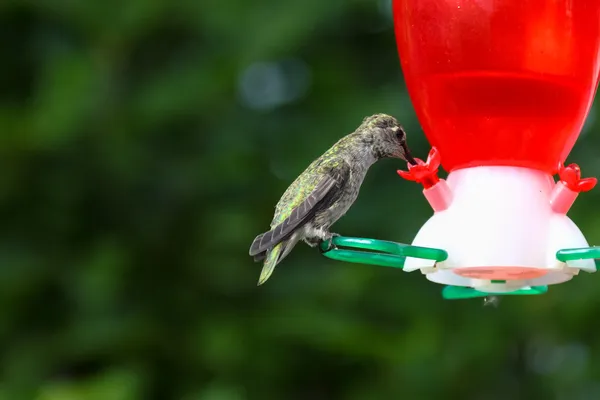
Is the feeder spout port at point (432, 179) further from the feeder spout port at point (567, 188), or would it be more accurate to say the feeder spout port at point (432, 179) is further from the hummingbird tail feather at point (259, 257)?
the hummingbird tail feather at point (259, 257)

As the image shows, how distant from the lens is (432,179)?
9.84 ft

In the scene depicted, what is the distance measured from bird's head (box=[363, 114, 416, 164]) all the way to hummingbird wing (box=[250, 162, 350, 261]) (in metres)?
0.14

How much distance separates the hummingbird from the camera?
3.31 m

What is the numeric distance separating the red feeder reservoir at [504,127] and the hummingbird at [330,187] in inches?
14.8

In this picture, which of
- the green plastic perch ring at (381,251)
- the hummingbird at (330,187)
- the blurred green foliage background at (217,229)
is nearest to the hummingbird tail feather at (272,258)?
the hummingbird at (330,187)

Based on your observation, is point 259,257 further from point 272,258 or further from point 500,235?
point 500,235

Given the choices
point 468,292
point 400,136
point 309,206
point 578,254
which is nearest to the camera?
point 578,254

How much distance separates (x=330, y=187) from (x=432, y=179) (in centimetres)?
52

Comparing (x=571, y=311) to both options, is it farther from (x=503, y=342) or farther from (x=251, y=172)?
(x=251, y=172)

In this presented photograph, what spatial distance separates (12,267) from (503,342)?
2.68 m

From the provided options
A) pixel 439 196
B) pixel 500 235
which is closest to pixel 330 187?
pixel 439 196

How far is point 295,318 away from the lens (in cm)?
551

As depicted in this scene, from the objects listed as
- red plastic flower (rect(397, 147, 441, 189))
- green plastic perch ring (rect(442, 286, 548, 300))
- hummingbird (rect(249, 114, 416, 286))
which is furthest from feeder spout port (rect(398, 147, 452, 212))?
hummingbird (rect(249, 114, 416, 286))

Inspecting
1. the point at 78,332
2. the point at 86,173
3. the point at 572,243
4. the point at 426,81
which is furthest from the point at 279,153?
the point at 572,243
